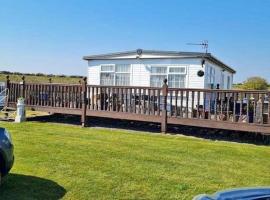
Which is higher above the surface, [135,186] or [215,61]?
[215,61]

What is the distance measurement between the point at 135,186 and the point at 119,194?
42 centimetres

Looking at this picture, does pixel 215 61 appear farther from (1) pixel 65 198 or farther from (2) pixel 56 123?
(1) pixel 65 198

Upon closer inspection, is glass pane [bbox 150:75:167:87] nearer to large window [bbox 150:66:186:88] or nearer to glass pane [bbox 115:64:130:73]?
large window [bbox 150:66:186:88]

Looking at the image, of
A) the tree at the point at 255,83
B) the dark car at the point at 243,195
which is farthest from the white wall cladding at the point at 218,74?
the dark car at the point at 243,195

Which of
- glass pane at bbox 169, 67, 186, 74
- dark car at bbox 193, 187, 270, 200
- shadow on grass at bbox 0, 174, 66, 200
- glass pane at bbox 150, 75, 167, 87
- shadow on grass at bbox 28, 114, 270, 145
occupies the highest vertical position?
glass pane at bbox 169, 67, 186, 74

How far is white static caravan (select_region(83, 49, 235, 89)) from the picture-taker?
Answer: 15.6 m

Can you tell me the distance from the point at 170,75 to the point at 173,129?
4.49m

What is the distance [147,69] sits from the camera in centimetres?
1659

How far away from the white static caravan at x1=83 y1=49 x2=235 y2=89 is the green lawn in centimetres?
560

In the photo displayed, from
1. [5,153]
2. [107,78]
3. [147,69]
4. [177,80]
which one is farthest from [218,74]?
[5,153]

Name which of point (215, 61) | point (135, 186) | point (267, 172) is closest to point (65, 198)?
point (135, 186)

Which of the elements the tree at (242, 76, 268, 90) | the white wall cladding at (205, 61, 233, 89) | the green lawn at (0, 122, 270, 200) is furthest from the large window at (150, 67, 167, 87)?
the tree at (242, 76, 268, 90)

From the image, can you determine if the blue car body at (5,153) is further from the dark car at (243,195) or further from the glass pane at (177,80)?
the glass pane at (177,80)

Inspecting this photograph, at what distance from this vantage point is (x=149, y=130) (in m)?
12.1
